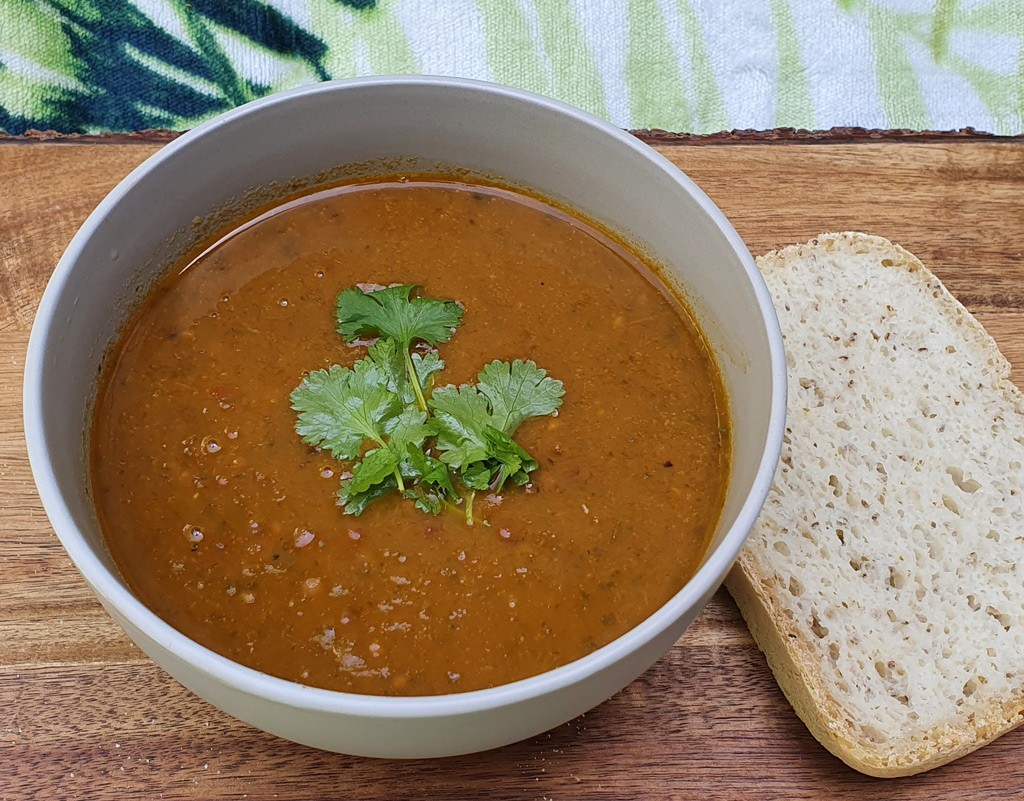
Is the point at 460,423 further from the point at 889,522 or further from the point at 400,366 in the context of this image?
the point at 889,522

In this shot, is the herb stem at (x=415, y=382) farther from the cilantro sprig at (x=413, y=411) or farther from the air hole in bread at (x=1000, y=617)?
the air hole in bread at (x=1000, y=617)

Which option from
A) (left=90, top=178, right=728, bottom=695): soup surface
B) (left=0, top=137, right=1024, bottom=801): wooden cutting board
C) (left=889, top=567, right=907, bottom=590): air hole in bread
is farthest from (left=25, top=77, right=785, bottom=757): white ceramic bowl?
(left=889, top=567, right=907, bottom=590): air hole in bread

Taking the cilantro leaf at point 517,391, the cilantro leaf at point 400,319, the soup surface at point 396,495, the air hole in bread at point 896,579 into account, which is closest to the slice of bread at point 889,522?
the air hole in bread at point 896,579

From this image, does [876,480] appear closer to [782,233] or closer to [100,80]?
[782,233]

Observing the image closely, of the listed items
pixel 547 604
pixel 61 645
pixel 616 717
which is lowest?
pixel 616 717

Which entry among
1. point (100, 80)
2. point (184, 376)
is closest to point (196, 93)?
point (100, 80)

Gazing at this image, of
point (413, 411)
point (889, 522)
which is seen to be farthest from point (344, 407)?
point (889, 522)
